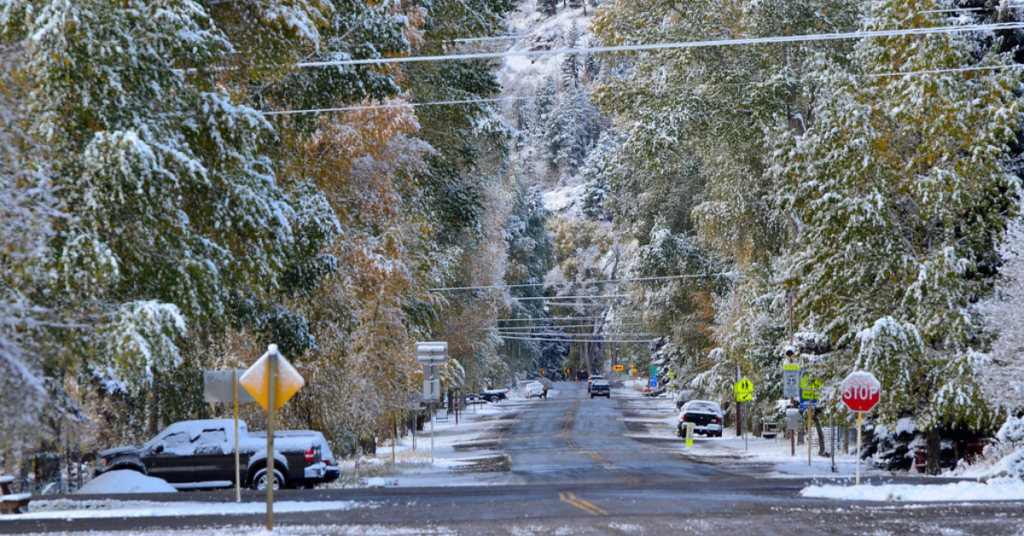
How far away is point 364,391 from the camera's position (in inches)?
1080

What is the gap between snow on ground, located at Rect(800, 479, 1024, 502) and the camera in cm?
1734

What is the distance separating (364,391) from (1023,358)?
1474 cm

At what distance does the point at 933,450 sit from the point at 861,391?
7632mm

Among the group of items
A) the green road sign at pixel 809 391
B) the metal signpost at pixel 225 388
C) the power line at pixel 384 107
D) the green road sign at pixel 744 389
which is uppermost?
the power line at pixel 384 107

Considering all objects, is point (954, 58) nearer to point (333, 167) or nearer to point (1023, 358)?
point (1023, 358)

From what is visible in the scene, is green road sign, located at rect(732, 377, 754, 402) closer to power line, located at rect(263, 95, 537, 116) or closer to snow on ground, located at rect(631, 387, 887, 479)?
snow on ground, located at rect(631, 387, 887, 479)

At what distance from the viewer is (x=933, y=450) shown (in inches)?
1006

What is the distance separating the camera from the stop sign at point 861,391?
19.1 metres

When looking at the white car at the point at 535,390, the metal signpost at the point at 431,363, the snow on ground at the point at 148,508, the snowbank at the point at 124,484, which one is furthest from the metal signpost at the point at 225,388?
the white car at the point at 535,390

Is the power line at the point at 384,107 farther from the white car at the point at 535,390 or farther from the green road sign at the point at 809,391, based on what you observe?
the white car at the point at 535,390

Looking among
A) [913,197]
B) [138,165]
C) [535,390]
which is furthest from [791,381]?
[535,390]

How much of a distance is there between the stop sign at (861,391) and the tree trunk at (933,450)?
737cm

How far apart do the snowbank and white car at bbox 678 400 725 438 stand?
28.9 m

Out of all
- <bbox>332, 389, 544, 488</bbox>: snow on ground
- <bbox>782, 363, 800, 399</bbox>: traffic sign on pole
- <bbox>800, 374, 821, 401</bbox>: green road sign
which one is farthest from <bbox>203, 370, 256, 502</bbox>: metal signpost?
<bbox>782, 363, 800, 399</bbox>: traffic sign on pole
